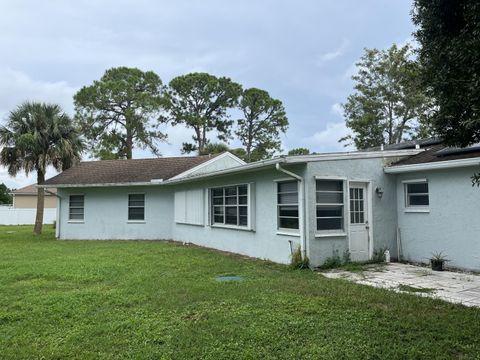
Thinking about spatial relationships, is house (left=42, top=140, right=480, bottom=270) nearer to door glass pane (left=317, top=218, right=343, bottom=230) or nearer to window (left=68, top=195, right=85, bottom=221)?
door glass pane (left=317, top=218, right=343, bottom=230)

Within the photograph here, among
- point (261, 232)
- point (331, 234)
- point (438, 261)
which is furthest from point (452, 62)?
point (261, 232)

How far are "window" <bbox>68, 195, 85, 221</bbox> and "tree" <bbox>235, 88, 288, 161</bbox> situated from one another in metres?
19.9

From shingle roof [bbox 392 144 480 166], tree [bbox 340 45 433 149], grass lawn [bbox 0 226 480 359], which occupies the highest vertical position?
tree [bbox 340 45 433 149]

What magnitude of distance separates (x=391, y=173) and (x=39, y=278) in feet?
29.0

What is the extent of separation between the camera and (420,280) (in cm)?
746

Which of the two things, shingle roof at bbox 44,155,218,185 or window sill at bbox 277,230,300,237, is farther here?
shingle roof at bbox 44,155,218,185

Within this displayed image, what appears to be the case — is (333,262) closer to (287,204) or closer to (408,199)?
(287,204)

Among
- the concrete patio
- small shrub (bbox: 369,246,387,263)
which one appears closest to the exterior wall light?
small shrub (bbox: 369,246,387,263)

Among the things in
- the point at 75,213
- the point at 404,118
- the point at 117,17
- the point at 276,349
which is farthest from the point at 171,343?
the point at 404,118

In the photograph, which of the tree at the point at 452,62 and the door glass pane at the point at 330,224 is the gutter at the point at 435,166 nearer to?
the door glass pane at the point at 330,224

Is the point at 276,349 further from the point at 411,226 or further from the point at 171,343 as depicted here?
the point at 411,226

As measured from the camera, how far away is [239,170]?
1027 centimetres

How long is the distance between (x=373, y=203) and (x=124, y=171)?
40.8 ft

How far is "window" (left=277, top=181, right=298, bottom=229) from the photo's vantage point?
359 inches
